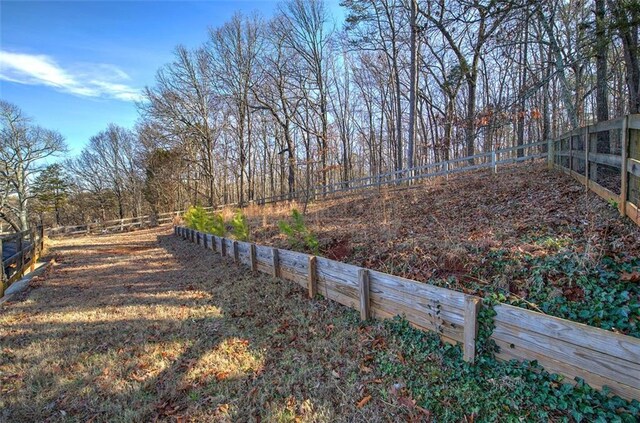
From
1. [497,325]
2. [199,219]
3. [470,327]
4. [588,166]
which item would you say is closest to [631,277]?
[497,325]

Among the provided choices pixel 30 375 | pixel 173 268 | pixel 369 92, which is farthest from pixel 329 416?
pixel 369 92

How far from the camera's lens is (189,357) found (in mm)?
3406

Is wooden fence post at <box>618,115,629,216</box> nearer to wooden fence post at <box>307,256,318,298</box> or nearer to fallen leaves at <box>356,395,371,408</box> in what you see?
fallen leaves at <box>356,395,371,408</box>

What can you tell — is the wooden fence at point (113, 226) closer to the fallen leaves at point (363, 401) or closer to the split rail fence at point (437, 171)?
the split rail fence at point (437, 171)

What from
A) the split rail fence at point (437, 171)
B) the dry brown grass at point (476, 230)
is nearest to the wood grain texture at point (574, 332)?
the dry brown grass at point (476, 230)

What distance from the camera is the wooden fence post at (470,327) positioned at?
261 centimetres

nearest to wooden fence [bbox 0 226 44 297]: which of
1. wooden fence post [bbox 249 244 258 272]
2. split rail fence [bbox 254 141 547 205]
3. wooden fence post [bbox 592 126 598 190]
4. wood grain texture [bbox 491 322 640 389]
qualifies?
wooden fence post [bbox 249 244 258 272]

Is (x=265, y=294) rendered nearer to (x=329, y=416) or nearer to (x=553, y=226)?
(x=329, y=416)

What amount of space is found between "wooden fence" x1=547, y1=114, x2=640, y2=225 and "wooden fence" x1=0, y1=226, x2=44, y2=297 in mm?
10219

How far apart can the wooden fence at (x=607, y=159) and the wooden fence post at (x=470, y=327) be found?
2.29m

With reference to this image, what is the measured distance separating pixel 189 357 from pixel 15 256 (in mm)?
6607

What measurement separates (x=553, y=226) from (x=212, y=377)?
15.2 feet

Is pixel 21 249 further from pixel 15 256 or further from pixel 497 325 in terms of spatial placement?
pixel 497 325

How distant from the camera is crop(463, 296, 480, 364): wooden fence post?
8.56 ft
